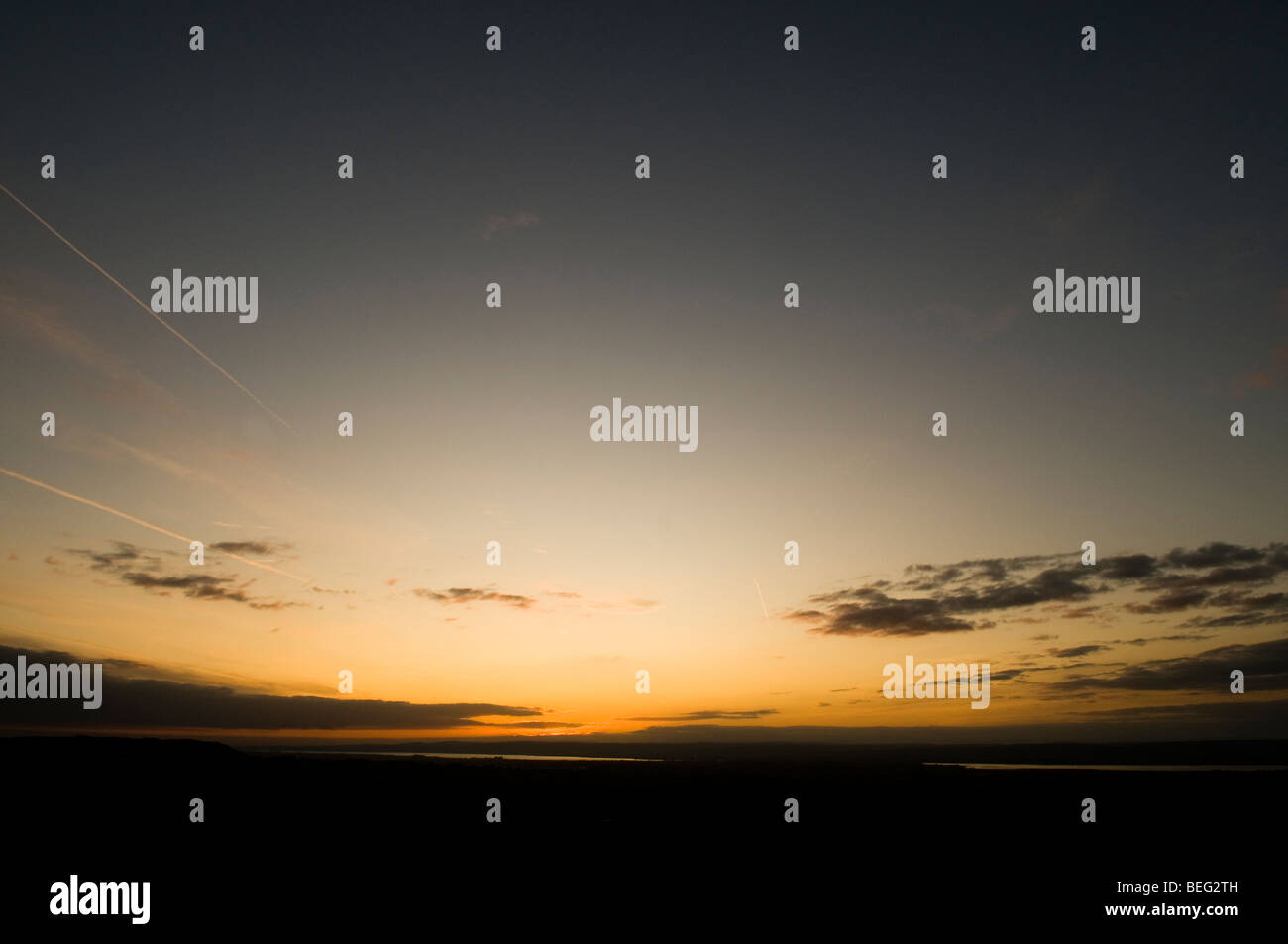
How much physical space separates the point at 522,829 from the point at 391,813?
7.36 m

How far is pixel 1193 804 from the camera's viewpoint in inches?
1879

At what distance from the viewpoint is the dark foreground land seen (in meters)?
22.3
